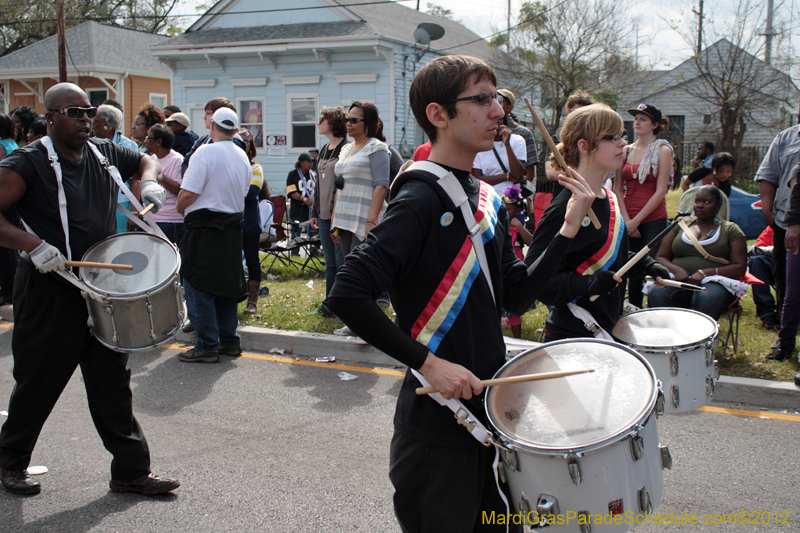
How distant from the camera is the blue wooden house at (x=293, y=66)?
768 inches

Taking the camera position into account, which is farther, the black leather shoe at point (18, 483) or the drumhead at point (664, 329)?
the black leather shoe at point (18, 483)

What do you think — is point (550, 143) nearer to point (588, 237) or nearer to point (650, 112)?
point (588, 237)

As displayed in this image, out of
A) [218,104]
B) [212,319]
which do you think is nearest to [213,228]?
[212,319]

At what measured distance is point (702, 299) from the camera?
20.2ft


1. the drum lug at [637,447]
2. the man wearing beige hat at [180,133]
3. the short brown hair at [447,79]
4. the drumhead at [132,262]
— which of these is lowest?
the drum lug at [637,447]

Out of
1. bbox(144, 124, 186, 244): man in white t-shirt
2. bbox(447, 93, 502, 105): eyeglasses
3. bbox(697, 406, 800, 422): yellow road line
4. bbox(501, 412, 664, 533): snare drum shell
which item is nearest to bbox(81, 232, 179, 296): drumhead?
bbox(447, 93, 502, 105): eyeglasses

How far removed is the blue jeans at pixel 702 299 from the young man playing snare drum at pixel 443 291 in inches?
176

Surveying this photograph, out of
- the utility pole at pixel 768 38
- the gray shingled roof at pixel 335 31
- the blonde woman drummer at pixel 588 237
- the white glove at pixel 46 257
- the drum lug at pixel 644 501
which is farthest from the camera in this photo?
the utility pole at pixel 768 38

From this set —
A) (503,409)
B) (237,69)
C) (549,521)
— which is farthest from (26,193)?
(237,69)

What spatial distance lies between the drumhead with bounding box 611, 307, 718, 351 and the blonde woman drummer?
0.11 meters

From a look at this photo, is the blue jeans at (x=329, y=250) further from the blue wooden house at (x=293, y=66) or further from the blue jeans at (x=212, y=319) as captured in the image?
the blue wooden house at (x=293, y=66)

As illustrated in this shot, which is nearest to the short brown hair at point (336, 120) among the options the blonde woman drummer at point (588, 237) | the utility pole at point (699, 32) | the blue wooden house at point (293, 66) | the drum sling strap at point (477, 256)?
the blonde woman drummer at point (588, 237)

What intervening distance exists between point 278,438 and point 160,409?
3.73 feet

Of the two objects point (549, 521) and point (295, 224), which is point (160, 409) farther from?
point (295, 224)
